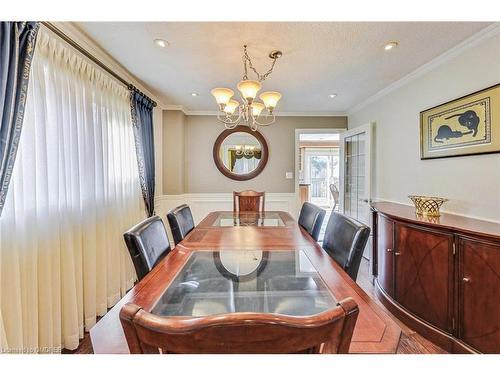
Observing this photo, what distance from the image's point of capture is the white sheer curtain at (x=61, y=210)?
55.2 inches

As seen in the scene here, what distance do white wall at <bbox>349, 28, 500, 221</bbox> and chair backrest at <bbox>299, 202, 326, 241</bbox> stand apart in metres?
1.20

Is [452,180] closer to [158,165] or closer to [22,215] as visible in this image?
[22,215]

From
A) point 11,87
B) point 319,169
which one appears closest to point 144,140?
point 11,87

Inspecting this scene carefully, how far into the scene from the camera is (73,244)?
6.08 feet

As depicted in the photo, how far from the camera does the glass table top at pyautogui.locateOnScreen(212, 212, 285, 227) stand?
233cm

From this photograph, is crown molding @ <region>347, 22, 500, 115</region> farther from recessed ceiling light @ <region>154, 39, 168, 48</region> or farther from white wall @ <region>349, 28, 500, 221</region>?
recessed ceiling light @ <region>154, 39, 168, 48</region>

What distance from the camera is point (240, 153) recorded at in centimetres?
434

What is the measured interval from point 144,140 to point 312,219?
2.30m

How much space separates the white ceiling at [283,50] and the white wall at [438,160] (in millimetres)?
189

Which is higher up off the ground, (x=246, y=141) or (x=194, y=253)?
(x=246, y=141)

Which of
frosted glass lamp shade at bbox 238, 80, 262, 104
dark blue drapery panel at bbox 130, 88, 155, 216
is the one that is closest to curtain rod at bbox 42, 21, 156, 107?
dark blue drapery panel at bbox 130, 88, 155, 216

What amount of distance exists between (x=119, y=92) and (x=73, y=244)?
160cm
